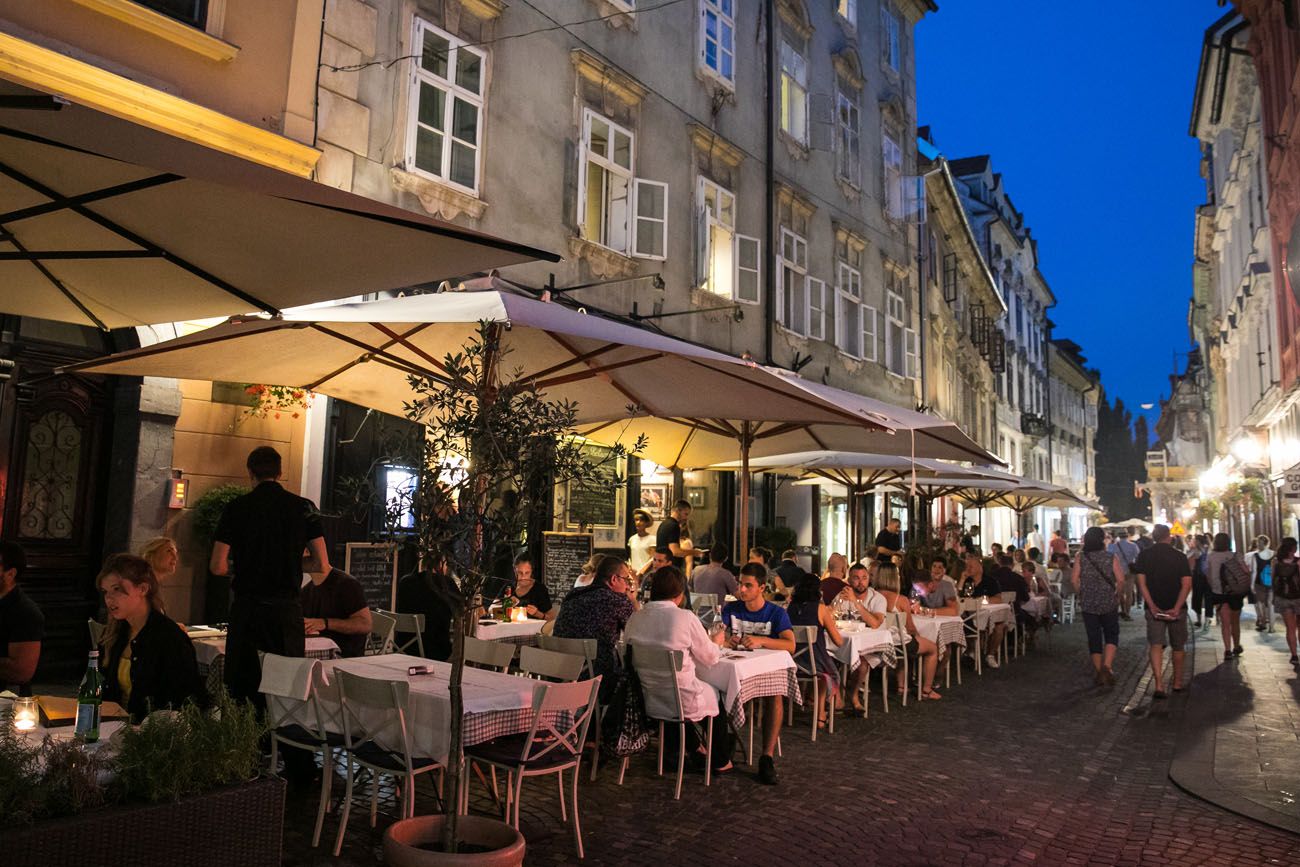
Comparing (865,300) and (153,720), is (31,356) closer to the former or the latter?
(153,720)

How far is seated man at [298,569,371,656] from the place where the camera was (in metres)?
7.28

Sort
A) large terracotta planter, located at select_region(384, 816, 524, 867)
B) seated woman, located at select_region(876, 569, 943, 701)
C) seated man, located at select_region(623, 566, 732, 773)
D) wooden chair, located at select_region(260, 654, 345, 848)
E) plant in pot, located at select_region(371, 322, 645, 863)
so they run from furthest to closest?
seated woman, located at select_region(876, 569, 943, 701)
seated man, located at select_region(623, 566, 732, 773)
wooden chair, located at select_region(260, 654, 345, 848)
plant in pot, located at select_region(371, 322, 645, 863)
large terracotta planter, located at select_region(384, 816, 524, 867)

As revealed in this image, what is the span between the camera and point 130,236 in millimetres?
4992

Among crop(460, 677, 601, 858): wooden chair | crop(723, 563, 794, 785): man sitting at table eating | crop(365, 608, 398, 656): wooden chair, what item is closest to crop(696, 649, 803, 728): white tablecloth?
crop(723, 563, 794, 785): man sitting at table eating

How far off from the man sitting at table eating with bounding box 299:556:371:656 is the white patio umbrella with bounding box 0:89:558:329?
7.39ft

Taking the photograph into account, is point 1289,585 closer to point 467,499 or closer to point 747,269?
point 747,269

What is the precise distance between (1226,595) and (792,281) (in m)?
9.11

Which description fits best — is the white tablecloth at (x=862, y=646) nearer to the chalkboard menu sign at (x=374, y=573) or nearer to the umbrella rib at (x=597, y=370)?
the umbrella rib at (x=597, y=370)

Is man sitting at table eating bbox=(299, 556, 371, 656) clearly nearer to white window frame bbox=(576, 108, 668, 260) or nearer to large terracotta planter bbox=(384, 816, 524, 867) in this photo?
large terracotta planter bbox=(384, 816, 524, 867)

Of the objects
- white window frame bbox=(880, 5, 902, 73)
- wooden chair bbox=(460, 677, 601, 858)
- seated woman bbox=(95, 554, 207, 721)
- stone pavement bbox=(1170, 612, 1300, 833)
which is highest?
white window frame bbox=(880, 5, 902, 73)

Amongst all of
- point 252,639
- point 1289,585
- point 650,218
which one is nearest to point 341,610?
point 252,639

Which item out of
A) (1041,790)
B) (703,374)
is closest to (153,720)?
(703,374)

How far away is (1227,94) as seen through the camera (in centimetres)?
2775

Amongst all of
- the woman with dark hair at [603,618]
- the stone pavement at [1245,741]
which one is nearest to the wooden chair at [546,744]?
the woman with dark hair at [603,618]
